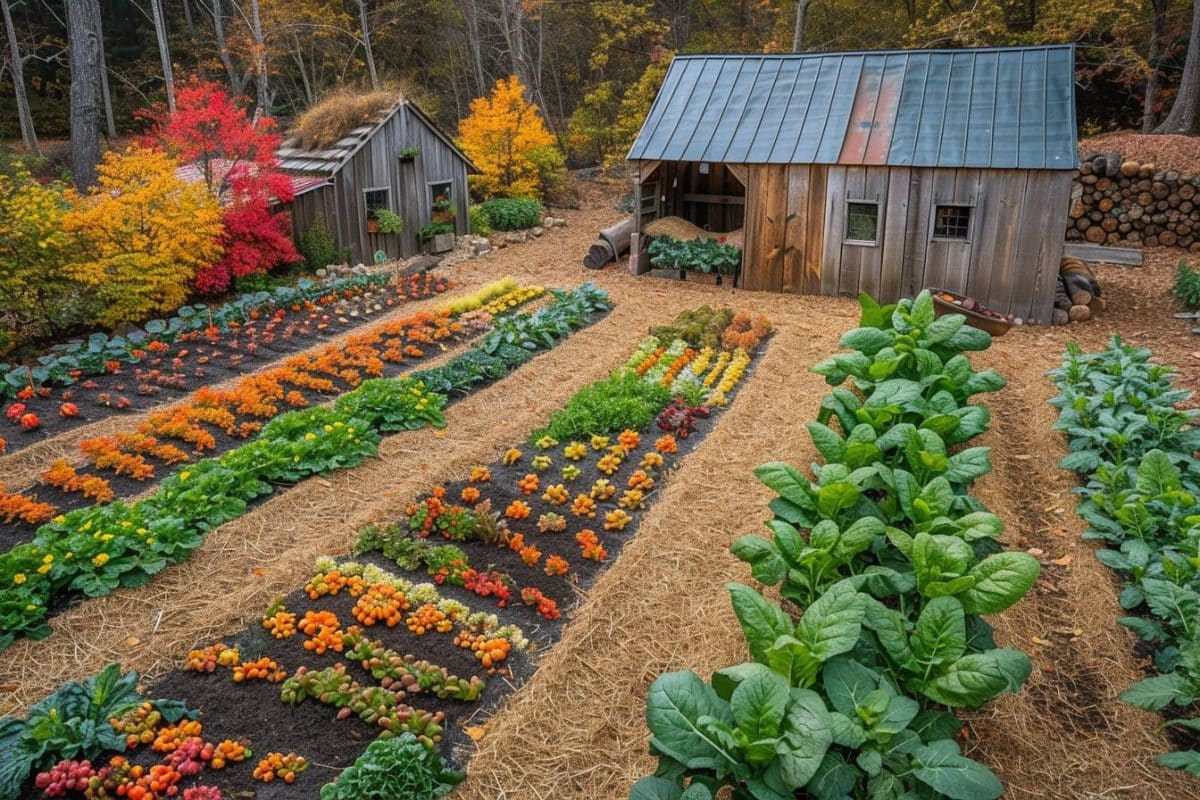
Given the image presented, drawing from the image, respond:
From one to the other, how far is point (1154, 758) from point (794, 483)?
2.43 meters

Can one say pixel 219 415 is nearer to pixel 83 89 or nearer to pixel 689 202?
pixel 83 89

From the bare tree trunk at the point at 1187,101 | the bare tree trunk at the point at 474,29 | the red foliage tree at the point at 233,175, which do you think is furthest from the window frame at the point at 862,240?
the bare tree trunk at the point at 474,29

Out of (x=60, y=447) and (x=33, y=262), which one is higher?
(x=33, y=262)

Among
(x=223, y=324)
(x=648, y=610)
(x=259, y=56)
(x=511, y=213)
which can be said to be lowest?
(x=648, y=610)

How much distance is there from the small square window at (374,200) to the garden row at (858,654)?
1323 cm

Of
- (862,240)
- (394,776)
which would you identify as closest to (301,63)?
(862,240)

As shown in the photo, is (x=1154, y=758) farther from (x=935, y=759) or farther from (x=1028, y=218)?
(x=1028, y=218)

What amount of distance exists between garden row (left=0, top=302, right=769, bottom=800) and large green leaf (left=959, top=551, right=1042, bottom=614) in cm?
268

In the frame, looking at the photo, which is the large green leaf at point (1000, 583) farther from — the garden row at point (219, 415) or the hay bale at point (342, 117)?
the hay bale at point (342, 117)

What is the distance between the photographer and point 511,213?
68.2 ft

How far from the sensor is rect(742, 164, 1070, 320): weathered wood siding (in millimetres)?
12320

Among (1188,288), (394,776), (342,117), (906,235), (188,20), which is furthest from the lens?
(188,20)

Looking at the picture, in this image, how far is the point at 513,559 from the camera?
20.7 ft

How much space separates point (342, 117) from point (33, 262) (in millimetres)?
7481
